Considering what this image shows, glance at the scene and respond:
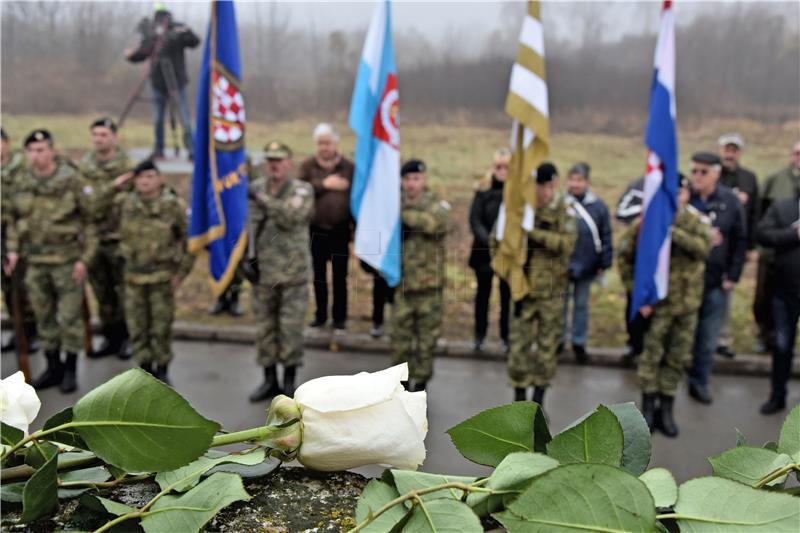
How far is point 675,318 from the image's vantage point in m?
5.05

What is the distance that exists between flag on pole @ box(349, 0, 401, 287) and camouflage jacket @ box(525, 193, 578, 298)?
36.2 inches

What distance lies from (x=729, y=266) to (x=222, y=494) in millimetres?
5526

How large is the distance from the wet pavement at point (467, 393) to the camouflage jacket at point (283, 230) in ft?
2.91

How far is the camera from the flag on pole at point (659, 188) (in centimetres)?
485

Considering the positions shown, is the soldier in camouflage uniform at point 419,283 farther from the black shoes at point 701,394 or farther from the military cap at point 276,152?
the black shoes at point 701,394

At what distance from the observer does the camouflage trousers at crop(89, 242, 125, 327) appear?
6410 millimetres

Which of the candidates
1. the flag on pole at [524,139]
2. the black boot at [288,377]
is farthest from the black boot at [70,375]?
the flag on pole at [524,139]

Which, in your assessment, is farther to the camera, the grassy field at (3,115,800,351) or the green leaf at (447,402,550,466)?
the grassy field at (3,115,800,351)

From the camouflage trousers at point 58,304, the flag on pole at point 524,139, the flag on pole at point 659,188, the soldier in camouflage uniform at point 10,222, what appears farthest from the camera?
the soldier in camouflage uniform at point 10,222

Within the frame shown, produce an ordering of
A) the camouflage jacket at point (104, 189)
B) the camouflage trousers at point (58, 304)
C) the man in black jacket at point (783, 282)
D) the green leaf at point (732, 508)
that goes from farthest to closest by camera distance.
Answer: the camouflage jacket at point (104, 189)
the camouflage trousers at point (58, 304)
the man in black jacket at point (783, 282)
the green leaf at point (732, 508)

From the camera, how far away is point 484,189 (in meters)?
6.27

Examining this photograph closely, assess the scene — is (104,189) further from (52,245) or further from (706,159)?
(706,159)

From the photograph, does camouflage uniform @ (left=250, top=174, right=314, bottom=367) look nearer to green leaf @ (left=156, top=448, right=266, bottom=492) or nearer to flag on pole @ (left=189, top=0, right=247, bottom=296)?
flag on pole @ (left=189, top=0, right=247, bottom=296)

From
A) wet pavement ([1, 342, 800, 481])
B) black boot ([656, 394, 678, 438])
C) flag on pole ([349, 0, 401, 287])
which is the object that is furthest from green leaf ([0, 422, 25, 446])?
black boot ([656, 394, 678, 438])
